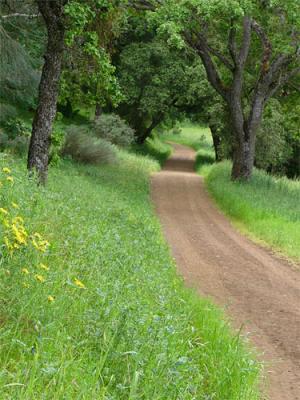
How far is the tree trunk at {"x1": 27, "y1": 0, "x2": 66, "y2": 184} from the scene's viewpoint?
12.5 m

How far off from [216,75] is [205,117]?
48.7 ft

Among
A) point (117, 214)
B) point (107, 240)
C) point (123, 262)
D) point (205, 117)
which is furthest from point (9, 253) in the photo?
point (205, 117)

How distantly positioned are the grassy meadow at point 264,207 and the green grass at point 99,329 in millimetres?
7067

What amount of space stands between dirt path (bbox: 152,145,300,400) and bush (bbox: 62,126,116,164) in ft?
16.6

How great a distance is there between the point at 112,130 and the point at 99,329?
98.0 ft

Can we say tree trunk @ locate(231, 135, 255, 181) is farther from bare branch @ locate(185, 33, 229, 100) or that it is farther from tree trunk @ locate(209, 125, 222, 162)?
tree trunk @ locate(209, 125, 222, 162)

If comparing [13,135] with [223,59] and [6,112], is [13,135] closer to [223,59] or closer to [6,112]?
[6,112]

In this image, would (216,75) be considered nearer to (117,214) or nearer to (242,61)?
(242,61)

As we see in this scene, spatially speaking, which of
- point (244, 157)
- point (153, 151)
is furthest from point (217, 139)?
point (244, 157)

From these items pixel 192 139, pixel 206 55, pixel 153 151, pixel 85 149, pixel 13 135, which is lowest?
pixel 192 139

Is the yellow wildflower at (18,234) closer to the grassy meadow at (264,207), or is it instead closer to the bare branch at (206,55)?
the grassy meadow at (264,207)

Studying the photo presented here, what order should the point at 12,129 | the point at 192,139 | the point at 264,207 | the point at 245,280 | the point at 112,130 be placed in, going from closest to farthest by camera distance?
1. the point at 245,280
2. the point at 12,129
3. the point at 264,207
4. the point at 112,130
5. the point at 192,139

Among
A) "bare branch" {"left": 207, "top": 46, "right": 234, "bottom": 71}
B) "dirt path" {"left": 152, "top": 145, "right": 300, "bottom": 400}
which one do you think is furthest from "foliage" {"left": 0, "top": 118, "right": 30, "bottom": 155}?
"bare branch" {"left": 207, "top": 46, "right": 234, "bottom": 71}

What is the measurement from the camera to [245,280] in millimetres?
11492
